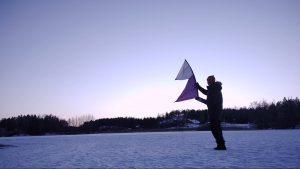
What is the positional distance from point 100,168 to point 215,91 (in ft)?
13.5

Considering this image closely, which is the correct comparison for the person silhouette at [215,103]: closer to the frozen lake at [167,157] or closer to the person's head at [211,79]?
the person's head at [211,79]

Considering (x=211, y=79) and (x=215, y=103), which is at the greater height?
(x=211, y=79)

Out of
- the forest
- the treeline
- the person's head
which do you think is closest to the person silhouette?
the person's head

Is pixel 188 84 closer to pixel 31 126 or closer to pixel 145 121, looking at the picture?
pixel 31 126

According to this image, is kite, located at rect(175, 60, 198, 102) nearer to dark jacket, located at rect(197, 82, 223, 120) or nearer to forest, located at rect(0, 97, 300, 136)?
dark jacket, located at rect(197, 82, 223, 120)

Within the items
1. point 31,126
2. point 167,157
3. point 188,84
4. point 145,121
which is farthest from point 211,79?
point 145,121

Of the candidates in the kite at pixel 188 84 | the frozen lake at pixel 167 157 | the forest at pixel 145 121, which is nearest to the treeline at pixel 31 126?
the forest at pixel 145 121

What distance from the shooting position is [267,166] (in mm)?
5168

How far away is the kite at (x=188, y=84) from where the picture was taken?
884cm

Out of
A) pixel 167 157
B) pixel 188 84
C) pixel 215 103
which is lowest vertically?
pixel 167 157

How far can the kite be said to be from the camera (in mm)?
8836

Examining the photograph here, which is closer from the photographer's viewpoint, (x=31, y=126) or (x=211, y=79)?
(x=211, y=79)

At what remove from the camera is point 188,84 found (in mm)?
8930

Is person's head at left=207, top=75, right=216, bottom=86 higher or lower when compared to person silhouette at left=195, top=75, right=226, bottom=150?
higher
